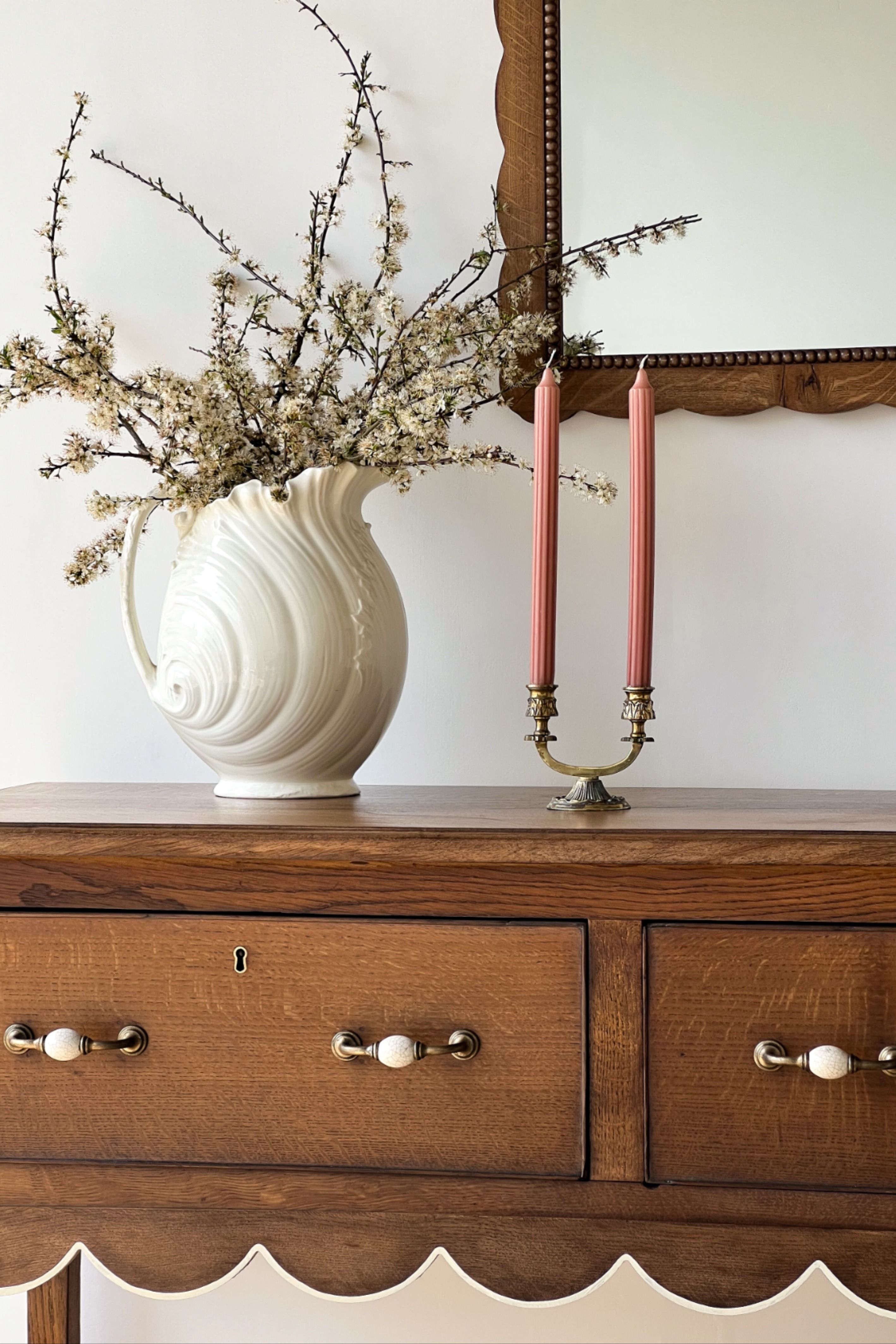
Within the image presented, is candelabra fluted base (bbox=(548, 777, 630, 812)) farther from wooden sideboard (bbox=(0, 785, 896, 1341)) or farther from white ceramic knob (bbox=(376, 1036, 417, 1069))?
white ceramic knob (bbox=(376, 1036, 417, 1069))

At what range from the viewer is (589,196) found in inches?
40.4

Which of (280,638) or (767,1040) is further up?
(280,638)

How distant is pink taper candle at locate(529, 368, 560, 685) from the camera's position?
687 mm

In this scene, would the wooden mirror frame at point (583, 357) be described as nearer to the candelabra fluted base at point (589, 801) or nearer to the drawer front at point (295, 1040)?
the candelabra fluted base at point (589, 801)

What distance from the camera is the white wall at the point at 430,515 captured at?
103 cm

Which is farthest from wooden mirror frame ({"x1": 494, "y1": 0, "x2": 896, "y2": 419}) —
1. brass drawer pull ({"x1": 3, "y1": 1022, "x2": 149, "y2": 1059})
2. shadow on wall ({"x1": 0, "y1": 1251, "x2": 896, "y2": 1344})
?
shadow on wall ({"x1": 0, "y1": 1251, "x2": 896, "y2": 1344})

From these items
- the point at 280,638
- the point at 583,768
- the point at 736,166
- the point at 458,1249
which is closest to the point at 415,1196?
the point at 458,1249

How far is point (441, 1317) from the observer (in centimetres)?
104

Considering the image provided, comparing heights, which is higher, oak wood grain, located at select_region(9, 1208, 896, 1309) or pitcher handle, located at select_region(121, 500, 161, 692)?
pitcher handle, located at select_region(121, 500, 161, 692)

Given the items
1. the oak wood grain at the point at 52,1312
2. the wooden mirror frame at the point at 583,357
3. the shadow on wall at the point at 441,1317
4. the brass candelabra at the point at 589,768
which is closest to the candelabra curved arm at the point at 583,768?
the brass candelabra at the point at 589,768

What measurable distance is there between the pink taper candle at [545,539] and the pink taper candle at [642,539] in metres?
0.05

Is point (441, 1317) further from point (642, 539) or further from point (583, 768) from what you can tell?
point (642, 539)

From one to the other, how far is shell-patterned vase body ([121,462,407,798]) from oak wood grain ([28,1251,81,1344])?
1.74 ft

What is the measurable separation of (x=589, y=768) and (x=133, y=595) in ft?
1.38
